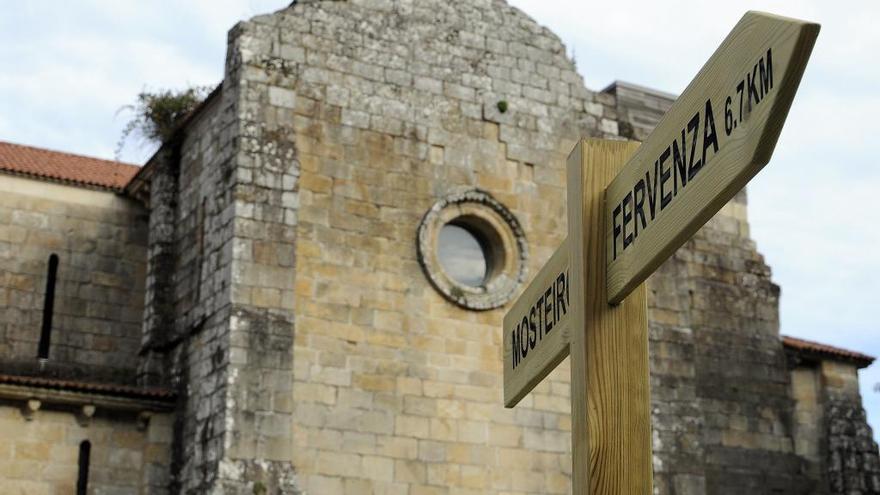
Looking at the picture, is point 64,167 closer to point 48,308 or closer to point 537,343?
point 48,308

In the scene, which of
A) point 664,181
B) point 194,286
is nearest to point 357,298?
point 194,286

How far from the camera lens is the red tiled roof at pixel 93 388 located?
13516 mm

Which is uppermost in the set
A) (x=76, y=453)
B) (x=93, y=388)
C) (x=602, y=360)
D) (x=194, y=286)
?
(x=194, y=286)

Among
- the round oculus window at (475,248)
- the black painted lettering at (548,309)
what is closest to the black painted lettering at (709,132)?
the black painted lettering at (548,309)

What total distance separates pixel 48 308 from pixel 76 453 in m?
3.03

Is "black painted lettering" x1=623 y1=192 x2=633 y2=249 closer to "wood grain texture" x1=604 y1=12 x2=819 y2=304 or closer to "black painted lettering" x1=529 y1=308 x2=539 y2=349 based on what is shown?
"wood grain texture" x1=604 y1=12 x2=819 y2=304

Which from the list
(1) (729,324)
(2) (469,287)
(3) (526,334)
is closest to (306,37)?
(2) (469,287)

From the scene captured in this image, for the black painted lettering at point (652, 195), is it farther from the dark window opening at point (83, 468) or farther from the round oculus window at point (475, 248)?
the dark window opening at point (83, 468)

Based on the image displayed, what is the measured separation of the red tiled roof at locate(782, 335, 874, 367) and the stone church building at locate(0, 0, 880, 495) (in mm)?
185

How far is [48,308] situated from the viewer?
16219 mm

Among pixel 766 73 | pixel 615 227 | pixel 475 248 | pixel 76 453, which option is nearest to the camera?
pixel 766 73

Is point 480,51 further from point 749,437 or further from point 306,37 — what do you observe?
point 749,437

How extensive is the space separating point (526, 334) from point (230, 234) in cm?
955

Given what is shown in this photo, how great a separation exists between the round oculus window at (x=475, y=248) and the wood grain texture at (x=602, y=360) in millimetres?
10813
